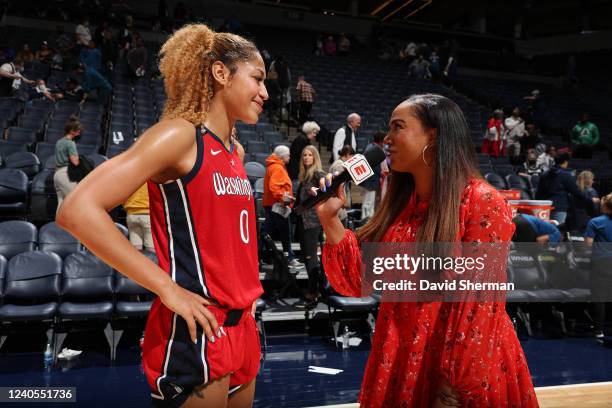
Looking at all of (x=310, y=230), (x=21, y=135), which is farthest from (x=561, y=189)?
(x=21, y=135)

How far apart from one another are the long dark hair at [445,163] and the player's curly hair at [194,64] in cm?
53

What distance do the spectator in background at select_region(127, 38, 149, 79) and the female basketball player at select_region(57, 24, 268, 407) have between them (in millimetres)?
10361

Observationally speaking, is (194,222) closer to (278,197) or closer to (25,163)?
(278,197)

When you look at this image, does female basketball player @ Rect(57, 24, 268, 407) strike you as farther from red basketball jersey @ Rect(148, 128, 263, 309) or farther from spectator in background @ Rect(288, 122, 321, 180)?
spectator in background @ Rect(288, 122, 321, 180)

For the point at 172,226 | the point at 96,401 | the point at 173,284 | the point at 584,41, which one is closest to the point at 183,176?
the point at 172,226

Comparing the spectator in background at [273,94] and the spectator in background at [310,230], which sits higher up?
the spectator in background at [273,94]

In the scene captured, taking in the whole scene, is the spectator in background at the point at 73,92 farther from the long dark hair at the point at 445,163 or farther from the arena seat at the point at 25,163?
the long dark hair at the point at 445,163

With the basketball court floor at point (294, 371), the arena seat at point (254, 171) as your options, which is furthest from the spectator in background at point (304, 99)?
the basketball court floor at point (294, 371)

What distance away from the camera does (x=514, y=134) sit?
11266 millimetres

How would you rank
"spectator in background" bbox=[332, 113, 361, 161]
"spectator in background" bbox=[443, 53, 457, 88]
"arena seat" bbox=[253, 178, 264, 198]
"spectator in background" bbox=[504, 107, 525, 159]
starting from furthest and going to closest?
"spectator in background" bbox=[443, 53, 457, 88] → "spectator in background" bbox=[504, 107, 525, 159] → "spectator in background" bbox=[332, 113, 361, 161] → "arena seat" bbox=[253, 178, 264, 198]

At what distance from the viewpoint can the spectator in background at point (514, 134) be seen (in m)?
11.1

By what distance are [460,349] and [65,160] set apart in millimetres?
5800

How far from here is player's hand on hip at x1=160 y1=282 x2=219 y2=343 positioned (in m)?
1.14

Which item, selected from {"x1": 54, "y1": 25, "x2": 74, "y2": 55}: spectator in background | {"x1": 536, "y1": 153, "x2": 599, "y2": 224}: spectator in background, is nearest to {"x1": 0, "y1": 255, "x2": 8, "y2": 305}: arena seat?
{"x1": 536, "y1": 153, "x2": 599, "y2": 224}: spectator in background
